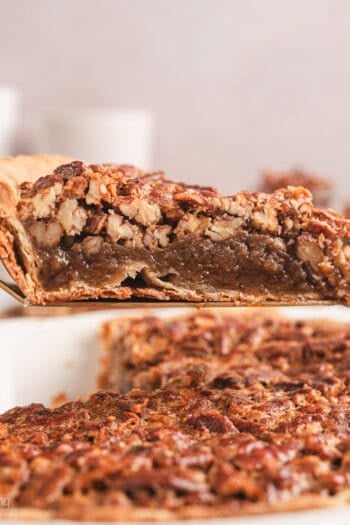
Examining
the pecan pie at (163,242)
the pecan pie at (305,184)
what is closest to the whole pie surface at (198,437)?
the pecan pie at (163,242)

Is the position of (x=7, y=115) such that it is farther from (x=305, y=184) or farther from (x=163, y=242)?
(x=163, y=242)

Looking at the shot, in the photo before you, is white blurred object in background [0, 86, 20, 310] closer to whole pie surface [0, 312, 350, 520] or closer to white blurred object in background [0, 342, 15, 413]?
white blurred object in background [0, 342, 15, 413]

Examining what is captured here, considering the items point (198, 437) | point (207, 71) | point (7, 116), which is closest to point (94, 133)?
point (7, 116)

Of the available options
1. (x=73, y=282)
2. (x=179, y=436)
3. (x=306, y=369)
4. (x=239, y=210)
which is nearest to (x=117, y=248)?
Answer: (x=73, y=282)

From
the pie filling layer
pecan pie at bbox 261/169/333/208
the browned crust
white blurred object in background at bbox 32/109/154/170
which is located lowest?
white blurred object in background at bbox 32/109/154/170

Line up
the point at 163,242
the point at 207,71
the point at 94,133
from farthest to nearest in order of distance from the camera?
the point at 207,71
the point at 94,133
the point at 163,242

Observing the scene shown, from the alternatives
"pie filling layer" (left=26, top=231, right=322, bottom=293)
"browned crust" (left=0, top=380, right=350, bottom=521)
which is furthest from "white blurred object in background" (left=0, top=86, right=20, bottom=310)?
"browned crust" (left=0, top=380, right=350, bottom=521)
